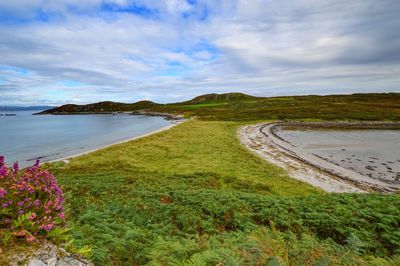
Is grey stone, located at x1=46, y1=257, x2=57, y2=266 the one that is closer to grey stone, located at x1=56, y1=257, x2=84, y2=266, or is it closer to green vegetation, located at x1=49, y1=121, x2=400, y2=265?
grey stone, located at x1=56, y1=257, x2=84, y2=266

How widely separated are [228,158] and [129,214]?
18782 mm

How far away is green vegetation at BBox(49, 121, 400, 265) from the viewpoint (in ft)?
17.3

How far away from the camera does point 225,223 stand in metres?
9.47

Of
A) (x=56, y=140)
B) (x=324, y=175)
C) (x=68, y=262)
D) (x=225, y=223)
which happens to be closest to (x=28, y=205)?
(x=68, y=262)

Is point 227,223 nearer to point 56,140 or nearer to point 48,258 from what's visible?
point 48,258

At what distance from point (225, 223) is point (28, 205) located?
696 centimetres

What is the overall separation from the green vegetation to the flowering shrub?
3.85 ft

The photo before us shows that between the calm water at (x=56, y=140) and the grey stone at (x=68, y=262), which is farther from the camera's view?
the calm water at (x=56, y=140)

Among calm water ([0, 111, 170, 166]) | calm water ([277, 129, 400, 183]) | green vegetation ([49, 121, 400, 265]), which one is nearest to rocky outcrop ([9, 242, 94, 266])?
green vegetation ([49, 121, 400, 265])

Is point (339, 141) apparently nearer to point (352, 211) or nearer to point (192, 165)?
point (192, 165)

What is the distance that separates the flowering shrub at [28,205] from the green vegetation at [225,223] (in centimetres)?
117

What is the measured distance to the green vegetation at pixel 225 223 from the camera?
528 cm

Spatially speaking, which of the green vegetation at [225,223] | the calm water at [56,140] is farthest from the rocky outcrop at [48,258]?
the calm water at [56,140]

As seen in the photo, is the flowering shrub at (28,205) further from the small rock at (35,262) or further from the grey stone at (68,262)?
the grey stone at (68,262)
